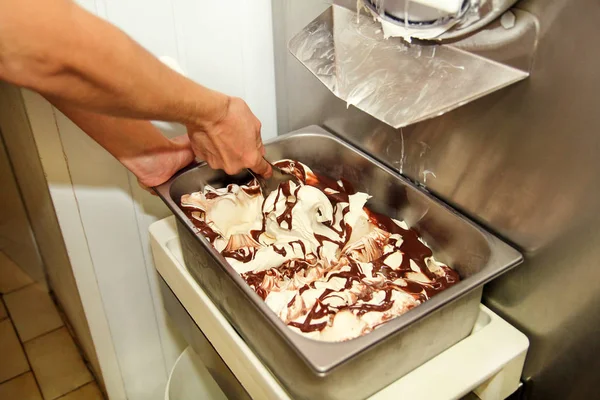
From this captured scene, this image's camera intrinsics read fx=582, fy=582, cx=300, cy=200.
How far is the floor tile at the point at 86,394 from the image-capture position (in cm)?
167

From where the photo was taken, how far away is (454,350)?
0.83 metres

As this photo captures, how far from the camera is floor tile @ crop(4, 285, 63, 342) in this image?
1.89 meters

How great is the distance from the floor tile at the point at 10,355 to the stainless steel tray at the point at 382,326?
111 cm

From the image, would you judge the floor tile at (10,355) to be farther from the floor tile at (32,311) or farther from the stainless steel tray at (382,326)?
the stainless steel tray at (382,326)

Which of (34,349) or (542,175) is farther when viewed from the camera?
(34,349)

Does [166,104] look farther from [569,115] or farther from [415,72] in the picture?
[569,115]

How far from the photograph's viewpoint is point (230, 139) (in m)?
0.93

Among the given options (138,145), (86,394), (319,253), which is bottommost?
(86,394)

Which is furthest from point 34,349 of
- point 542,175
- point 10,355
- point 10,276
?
point 542,175

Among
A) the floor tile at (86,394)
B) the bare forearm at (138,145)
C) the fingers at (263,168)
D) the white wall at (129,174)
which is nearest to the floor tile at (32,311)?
the floor tile at (86,394)

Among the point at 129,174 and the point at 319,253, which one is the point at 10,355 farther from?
the point at 319,253

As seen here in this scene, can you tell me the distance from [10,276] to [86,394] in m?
0.59

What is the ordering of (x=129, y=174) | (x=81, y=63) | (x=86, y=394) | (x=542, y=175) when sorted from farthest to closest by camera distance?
1. (x=86, y=394)
2. (x=129, y=174)
3. (x=542, y=175)
4. (x=81, y=63)

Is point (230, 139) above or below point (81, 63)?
below
